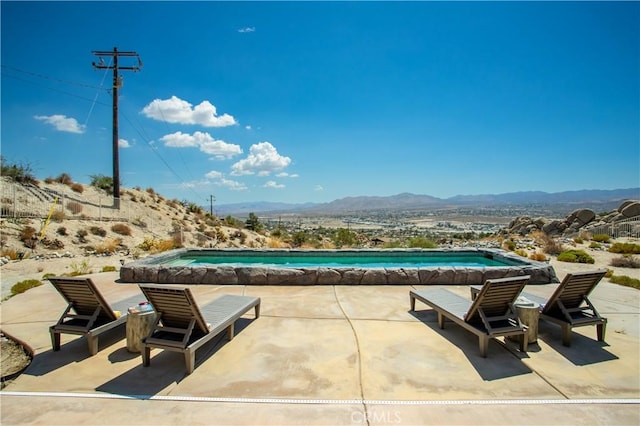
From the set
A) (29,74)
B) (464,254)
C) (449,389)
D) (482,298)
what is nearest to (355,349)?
(449,389)

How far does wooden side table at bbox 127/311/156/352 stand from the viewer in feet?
13.7

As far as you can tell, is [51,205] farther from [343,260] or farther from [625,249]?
[625,249]

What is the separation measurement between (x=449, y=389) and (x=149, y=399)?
304 centimetres

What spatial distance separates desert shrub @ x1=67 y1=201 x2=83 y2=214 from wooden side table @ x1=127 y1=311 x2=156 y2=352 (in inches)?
723

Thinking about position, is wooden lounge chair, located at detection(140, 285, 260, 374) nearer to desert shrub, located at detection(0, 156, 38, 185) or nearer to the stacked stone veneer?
the stacked stone veneer

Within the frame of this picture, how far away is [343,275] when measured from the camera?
8039 millimetres

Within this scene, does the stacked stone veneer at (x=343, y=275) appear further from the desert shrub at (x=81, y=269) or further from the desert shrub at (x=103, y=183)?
the desert shrub at (x=103, y=183)

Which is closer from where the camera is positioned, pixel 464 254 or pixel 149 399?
pixel 149 399

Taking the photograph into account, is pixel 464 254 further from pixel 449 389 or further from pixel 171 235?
pixel 171 235

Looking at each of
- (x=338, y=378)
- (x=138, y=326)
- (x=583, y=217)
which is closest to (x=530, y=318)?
(x=338, y=378)

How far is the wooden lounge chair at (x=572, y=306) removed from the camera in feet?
14.4

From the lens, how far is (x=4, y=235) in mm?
12836

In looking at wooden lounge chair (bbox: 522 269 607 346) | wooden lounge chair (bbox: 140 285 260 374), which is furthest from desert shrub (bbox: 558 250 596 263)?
wooden lounge chair (bbox: 140 285 260 374)

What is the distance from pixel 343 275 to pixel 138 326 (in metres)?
4.81
